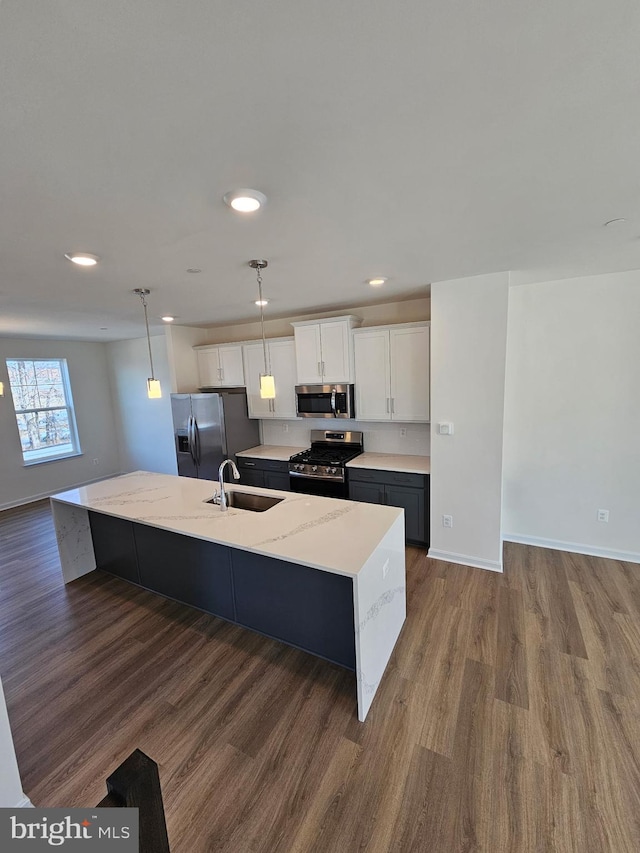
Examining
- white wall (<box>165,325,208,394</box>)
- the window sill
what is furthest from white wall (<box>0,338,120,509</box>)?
white wall (<box>165,325,208,394</box>)

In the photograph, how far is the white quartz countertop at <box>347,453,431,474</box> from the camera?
357 cm

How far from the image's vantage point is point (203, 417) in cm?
457

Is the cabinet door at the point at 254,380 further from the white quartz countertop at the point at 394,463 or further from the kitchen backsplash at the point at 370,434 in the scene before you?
the white quartz countertop at the point at 394,463

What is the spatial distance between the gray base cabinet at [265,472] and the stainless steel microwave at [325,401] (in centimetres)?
69

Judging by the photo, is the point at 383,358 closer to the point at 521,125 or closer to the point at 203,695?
the point at 521,125

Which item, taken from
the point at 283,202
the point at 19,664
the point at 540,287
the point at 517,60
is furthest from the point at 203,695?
the point at 540,287

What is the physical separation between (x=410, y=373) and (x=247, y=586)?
8.31 feet

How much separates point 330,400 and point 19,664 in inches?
132

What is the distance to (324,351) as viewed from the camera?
13.3ft

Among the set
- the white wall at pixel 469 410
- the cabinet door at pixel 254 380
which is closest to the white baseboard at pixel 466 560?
the white wall at pixel 469 410

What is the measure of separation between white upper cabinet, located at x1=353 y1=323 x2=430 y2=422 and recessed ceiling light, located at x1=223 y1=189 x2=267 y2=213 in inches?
93.9

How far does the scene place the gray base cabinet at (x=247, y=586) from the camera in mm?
2152

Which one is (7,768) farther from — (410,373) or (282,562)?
(410,373)

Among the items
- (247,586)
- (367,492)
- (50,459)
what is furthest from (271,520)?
(50,459)
